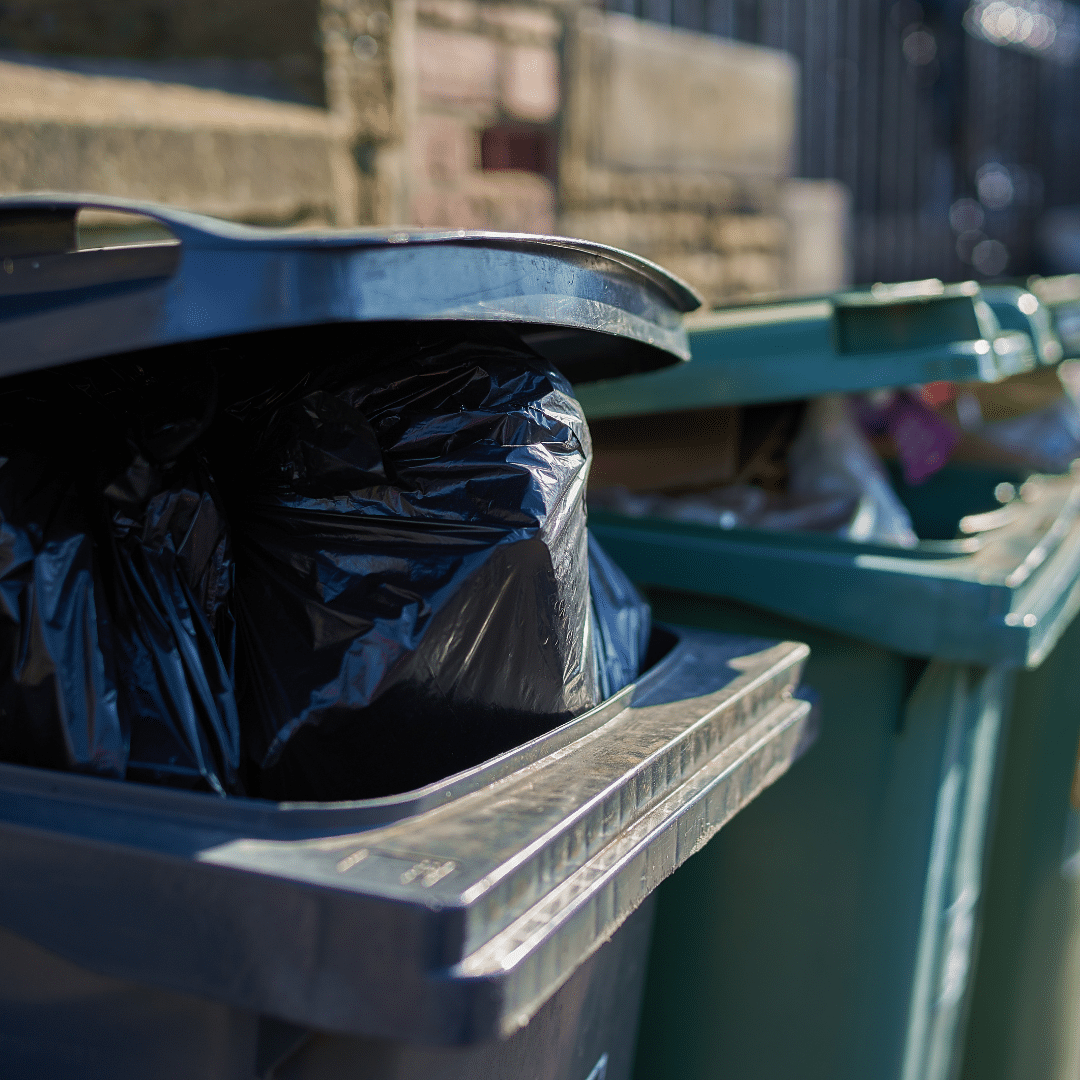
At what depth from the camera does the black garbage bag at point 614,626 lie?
1.39 metres

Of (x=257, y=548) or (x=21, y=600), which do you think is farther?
(x=257, y=548)

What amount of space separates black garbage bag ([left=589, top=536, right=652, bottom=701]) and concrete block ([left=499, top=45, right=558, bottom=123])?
235 centimetres

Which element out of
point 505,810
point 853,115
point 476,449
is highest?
point 853,115

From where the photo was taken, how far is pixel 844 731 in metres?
1.75

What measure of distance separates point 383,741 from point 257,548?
236 mm

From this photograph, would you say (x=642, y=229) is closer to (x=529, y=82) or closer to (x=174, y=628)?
(x=529, y=82)

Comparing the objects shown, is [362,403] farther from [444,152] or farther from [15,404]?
[444,152]

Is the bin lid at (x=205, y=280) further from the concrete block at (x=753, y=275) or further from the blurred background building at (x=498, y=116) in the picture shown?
the concrete block at (x=753, y=275)

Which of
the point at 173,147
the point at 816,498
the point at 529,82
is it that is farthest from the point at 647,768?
the point at 529,82

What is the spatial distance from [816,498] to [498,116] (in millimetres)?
1887

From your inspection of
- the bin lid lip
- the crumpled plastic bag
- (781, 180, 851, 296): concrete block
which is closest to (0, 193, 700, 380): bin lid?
the bin lid lip

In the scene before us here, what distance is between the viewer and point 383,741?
1133mm

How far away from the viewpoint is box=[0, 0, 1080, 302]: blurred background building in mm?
2562

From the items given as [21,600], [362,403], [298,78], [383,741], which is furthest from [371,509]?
[298,78]
